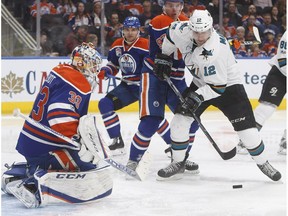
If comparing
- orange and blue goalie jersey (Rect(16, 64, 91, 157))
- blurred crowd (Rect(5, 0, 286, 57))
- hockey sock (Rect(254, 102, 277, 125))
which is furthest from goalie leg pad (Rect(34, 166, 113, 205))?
blurred crowd (Rect(5, 0, 286, 57))

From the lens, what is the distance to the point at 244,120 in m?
4.12

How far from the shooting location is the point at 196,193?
4.04 m

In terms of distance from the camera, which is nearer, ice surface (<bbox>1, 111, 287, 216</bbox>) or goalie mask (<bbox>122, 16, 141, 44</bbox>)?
ice surface (<bbox>1, 111, 287, 216</bbox>)

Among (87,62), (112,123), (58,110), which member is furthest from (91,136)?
(112,123)

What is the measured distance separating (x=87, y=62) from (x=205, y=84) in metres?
0.73

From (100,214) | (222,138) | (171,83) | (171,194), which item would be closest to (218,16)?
(222,138)

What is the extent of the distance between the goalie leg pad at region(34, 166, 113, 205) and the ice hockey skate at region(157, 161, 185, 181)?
615 millimetres

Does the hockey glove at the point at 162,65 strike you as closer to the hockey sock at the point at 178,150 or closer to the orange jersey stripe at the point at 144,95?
the orange jersey stripe at the point at 144,95

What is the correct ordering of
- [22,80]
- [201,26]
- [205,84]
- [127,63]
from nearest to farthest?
[201,26] < [205,84] < [127,63] < [22,80]

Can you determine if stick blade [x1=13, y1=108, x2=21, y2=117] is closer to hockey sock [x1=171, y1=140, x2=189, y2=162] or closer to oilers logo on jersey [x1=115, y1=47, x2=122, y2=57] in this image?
hockey sock [x1=171, y1=140, x2=189, y2=162]

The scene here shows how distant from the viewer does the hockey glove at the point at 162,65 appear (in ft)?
14.3

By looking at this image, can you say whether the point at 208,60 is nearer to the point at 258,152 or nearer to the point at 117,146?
the point at 258,152

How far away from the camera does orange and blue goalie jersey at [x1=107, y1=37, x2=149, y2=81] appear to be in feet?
16.7

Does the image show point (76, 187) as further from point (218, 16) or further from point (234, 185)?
point (218, 16)
